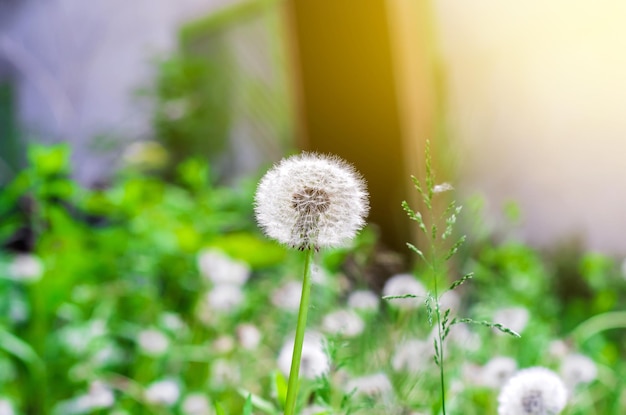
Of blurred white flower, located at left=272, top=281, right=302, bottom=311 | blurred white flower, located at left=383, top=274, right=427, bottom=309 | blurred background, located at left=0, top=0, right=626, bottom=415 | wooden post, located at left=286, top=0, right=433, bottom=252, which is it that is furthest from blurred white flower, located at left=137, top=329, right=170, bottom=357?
wooden post, located at left=286, top=0, right=433, bottom=252

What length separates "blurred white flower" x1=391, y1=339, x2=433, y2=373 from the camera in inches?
37.5

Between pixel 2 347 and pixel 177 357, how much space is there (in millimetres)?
422

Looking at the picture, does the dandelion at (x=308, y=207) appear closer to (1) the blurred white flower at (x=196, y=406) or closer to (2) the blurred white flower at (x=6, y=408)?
(1) the blurred white flower at (x=196, y=406)

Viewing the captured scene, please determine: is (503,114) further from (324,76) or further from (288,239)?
(288,239)

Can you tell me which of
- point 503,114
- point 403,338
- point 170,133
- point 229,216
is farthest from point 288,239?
point 170,133

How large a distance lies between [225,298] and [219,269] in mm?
105

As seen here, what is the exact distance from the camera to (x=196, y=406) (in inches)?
50.6

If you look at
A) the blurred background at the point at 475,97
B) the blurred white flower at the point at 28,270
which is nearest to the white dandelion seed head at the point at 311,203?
the blurred white flower at the point at 28,270

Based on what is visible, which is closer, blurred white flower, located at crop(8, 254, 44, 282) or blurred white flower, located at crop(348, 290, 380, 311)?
blurred white flower, located at crop(348, 290, 380, 311)

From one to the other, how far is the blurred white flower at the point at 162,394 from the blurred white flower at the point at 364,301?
365mm

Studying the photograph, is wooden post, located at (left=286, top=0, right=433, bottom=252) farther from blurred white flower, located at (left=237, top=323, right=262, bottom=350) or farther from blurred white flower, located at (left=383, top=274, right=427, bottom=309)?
blurred white flower, located at (left=237, top=323, right=262, bottom=350)

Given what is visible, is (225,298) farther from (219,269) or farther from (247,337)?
(247,337)

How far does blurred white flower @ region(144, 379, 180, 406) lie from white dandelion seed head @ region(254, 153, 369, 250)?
80 centimetres

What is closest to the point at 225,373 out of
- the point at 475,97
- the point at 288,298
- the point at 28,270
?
the point at 288,298
